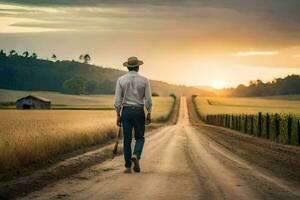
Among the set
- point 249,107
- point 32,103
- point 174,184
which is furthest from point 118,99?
point 32,103

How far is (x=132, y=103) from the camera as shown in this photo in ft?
48.3

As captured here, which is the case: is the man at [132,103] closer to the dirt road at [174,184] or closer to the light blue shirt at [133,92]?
the light blue shirt at [133,92]

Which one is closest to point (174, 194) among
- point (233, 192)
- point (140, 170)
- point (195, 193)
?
point (195, 193)

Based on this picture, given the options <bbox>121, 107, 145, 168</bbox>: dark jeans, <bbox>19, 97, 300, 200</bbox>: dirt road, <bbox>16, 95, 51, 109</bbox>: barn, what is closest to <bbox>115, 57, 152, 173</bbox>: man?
<bbox>121, 107, 145, 168</bbox>: dark jeans

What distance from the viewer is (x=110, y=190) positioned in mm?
10742

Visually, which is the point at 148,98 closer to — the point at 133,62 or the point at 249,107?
the point at 133,62

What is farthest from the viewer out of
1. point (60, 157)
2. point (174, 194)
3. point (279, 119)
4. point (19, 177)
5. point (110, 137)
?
point (279, 119)

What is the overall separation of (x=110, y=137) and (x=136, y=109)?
2015 centimetres

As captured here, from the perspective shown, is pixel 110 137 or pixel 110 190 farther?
pixel 110 137

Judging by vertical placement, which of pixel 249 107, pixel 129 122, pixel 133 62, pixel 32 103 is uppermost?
pixel 133 62

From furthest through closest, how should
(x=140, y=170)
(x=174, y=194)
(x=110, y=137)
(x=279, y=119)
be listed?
1. (x=279, y=119)
2. (x=110, y=137)
3. (x=140, y=170)
4. (x=174, y=194)

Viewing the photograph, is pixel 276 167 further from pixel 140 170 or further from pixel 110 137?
pixel 110 137

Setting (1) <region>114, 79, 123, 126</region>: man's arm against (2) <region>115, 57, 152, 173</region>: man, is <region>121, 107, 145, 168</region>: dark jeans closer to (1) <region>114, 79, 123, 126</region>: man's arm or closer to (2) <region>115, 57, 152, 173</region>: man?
(2) <region>115, 57, 152, 173</region>: man

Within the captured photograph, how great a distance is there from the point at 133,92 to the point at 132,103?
0.89 ft
